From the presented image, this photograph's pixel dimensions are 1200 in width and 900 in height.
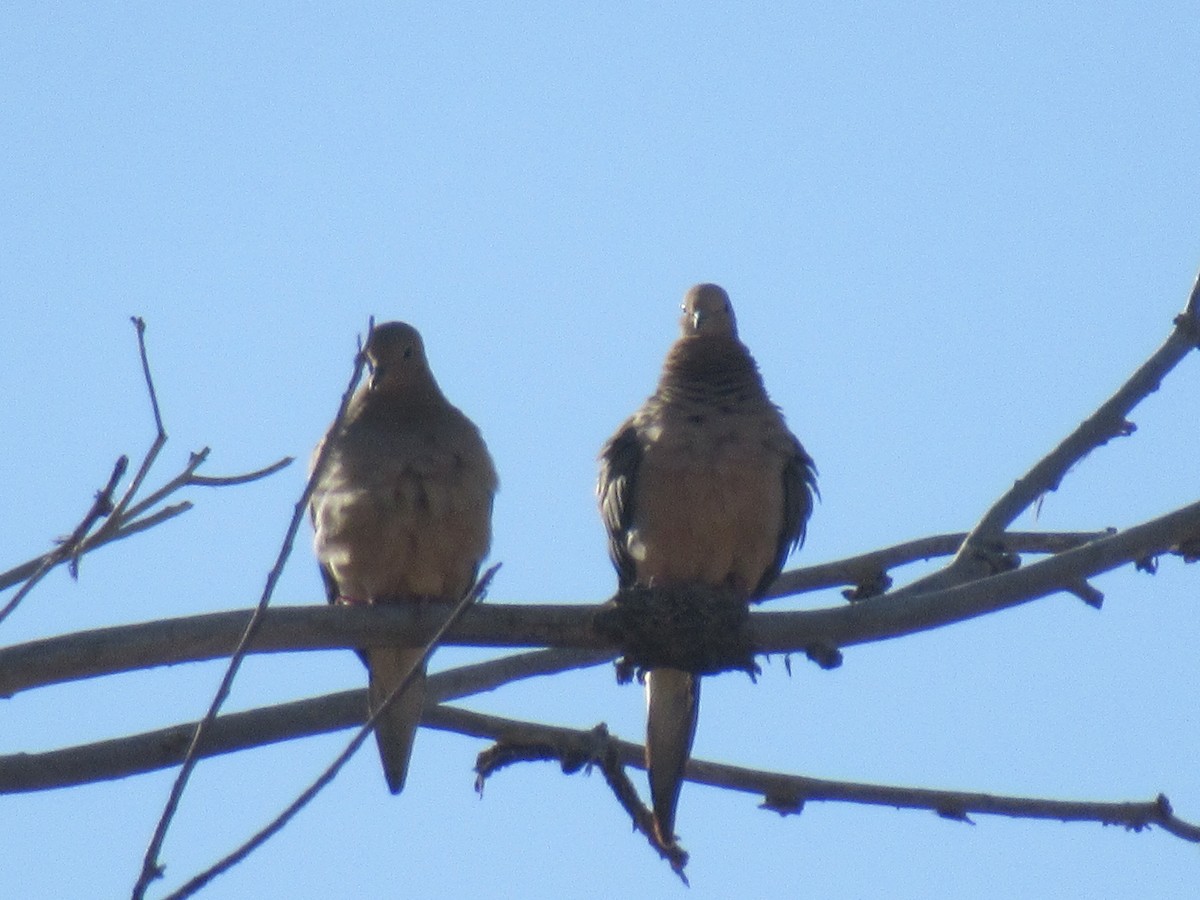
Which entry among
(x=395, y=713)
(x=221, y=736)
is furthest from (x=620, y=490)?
(x=221, y=736)

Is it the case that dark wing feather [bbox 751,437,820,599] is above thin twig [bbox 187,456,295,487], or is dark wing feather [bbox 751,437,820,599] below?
above

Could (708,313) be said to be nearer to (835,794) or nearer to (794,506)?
(794,506)

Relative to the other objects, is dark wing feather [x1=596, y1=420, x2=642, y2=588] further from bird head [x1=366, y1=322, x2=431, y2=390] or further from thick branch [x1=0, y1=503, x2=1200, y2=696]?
thick branch [x1=0, y1=503, x2=1200, y2=696]

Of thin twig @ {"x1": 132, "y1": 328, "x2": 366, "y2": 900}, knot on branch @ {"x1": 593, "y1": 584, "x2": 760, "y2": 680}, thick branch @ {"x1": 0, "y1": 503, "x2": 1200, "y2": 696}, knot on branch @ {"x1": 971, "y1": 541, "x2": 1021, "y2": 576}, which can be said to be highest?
knot on branch @ {"x1": 971, "y1": 541, "x2": 1021, "y2": 576}

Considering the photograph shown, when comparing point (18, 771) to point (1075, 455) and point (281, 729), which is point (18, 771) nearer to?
point (281, 729)

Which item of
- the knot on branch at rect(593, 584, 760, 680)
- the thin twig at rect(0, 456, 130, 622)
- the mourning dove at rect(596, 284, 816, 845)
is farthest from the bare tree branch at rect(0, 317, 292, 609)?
the mourning dove at rect(596, 284, 816, 845)

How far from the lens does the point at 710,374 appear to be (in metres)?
7.67

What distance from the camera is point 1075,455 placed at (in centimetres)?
595

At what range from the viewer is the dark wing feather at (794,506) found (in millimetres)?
7414

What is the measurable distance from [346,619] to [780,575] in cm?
268

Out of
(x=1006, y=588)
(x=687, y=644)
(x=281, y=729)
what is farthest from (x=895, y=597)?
(x=281, y=729)

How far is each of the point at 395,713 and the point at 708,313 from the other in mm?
2596

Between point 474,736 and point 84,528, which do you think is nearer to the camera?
point 84,528

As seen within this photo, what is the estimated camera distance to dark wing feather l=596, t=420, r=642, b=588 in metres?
7.38
